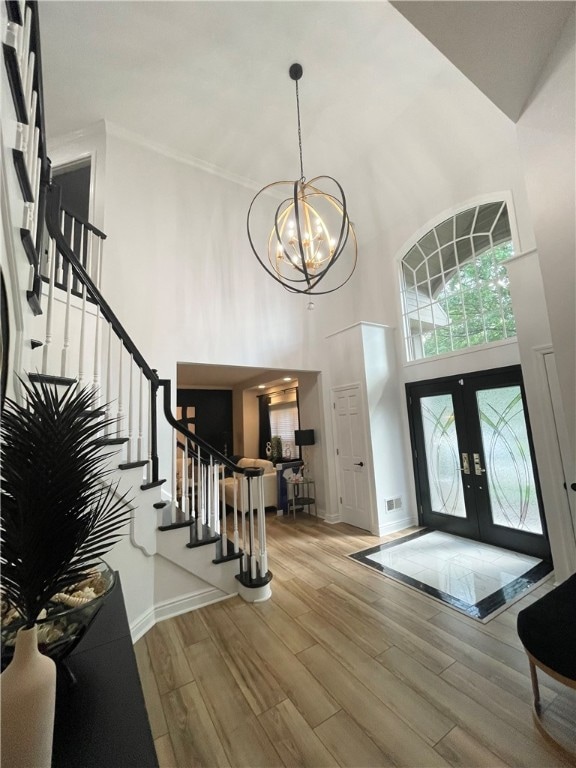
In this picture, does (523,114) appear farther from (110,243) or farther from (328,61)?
(110,243)

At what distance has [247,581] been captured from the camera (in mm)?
2816

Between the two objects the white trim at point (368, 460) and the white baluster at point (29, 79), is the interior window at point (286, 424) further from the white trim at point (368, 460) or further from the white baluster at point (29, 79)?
the white baluster at point (29, 79)

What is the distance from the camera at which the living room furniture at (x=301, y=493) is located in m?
5.21

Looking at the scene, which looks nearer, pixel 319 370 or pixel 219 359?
pixel 219 359

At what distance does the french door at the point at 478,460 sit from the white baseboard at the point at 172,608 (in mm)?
3181

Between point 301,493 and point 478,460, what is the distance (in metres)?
2.99

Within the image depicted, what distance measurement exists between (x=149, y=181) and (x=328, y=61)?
2.63 metres

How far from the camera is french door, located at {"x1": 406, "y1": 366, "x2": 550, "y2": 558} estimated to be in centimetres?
355

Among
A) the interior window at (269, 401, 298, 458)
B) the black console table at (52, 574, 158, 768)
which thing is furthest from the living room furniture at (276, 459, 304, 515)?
the black console table at (52, 574, 158, 768)

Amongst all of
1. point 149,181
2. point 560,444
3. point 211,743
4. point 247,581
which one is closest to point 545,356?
point 560,444

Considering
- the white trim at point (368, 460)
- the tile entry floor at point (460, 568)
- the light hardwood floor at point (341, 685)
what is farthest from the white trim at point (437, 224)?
the light hardwood floor at point (341, 685)

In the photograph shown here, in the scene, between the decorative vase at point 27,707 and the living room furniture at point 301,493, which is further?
the living room furniture at point 301,493

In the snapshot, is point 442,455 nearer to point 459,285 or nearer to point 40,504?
point 459,285

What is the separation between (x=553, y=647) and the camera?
4.89 feet
